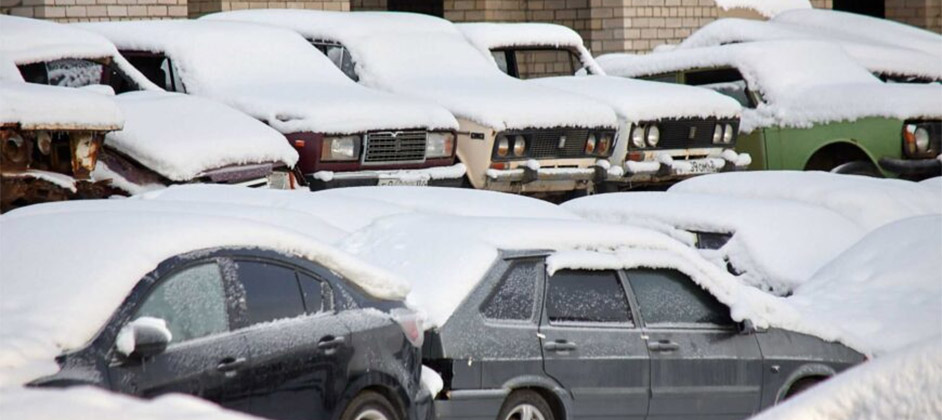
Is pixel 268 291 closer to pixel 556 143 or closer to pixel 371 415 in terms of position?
pixel 371 415

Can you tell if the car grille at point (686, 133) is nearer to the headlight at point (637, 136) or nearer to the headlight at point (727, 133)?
the headlight at point (727, 133)

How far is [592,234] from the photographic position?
885cm

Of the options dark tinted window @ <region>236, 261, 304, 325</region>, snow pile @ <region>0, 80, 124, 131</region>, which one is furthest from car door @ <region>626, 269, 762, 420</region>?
snow pile @ <region>0, 80, 124, 131</region>

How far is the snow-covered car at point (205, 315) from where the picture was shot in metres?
6.25

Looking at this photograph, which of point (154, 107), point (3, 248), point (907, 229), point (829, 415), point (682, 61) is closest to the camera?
point (829, 415)

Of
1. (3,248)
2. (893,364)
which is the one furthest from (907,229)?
(893,364)

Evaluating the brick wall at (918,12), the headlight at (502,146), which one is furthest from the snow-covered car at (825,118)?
the brick wall at (918,12)

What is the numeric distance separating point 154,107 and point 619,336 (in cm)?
511

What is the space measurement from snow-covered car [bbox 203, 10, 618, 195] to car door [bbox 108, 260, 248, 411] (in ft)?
25.6

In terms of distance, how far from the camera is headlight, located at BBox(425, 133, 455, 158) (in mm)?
14102

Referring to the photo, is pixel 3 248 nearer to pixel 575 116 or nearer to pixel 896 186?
pixel 896 186

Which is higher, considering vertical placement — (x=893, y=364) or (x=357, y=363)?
(x=893, y=364)

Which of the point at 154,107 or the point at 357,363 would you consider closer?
the point at 357,363

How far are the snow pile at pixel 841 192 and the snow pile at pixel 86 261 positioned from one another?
5598 millimetres
